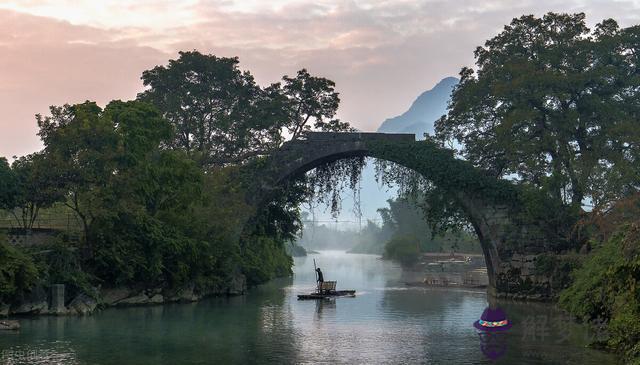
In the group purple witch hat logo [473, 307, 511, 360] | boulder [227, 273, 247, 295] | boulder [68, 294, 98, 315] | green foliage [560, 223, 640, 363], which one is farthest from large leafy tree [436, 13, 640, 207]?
boulder [68, 294, 98, 315]

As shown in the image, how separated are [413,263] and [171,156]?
214 feet

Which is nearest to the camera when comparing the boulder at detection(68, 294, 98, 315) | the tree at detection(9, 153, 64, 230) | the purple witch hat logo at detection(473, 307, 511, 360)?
the purple witch hat logo at detection(473, 307, 511, 360)

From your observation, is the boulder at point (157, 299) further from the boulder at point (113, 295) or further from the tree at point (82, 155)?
the tree at point (82, 155)

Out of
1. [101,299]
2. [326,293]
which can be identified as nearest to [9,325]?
[101,299]

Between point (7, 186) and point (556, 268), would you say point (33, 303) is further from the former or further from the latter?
point (556, 268)

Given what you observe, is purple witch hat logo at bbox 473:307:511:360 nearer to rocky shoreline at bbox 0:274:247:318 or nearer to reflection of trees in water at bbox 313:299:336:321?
reflection of trees in water at bbox 313:299:336:321

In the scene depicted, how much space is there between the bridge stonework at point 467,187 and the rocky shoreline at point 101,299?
890 cm

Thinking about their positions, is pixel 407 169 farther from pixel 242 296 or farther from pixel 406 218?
pixel 406 218

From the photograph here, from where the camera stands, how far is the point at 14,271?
32.2m

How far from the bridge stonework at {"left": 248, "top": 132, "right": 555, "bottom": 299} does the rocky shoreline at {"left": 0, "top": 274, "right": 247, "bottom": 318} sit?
8900 millimetres

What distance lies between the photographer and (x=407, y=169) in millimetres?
49875

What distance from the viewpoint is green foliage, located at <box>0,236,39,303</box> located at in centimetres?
3175

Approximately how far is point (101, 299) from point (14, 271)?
7073mm

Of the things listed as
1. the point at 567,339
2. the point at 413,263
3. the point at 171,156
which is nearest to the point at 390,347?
the point at 567,339
